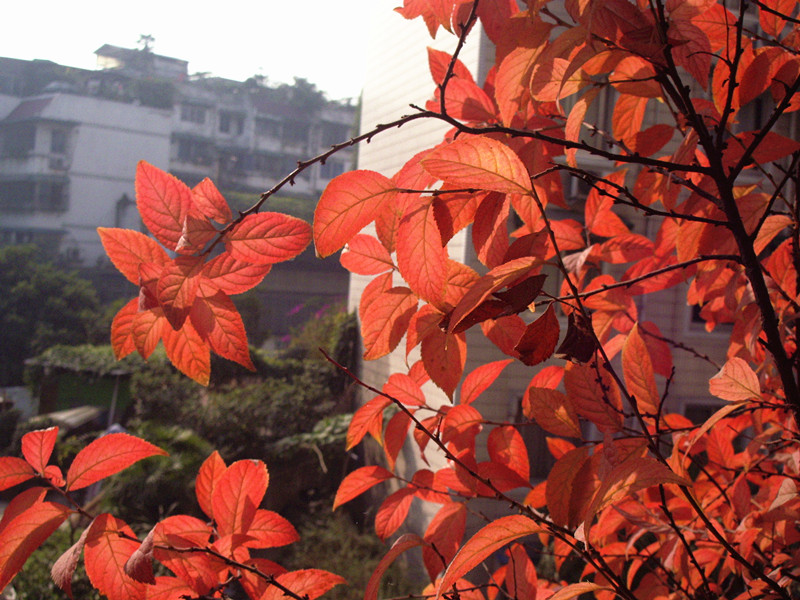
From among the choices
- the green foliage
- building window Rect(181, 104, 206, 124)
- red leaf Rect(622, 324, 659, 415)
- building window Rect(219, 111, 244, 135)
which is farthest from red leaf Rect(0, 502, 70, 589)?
building window Rect(181, 104, 206, 124)

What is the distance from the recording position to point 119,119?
35.1 ft

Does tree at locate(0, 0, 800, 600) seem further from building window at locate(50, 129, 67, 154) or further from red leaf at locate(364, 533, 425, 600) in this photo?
building window at locate(50, 129, 67, 154)

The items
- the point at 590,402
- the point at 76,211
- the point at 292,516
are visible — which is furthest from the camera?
the point at 76,211

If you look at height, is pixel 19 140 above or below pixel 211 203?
above

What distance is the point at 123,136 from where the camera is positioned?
10.8 metres

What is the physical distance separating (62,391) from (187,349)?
23.0ft

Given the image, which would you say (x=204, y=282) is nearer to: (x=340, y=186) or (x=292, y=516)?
(x=340, y=186)

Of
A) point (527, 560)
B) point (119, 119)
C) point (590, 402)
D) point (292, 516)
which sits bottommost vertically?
point (292, 516)

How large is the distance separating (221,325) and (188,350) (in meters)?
0.04

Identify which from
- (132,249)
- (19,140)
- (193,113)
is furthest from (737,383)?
(19,140)

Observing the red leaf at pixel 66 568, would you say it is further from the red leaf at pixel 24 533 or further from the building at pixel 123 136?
the building at pixel 123 136

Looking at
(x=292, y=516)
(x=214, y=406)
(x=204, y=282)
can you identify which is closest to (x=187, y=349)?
(x=204, y=282)

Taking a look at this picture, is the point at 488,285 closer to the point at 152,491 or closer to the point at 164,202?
the point at 164,202

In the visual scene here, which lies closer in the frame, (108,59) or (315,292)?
(315,292)
